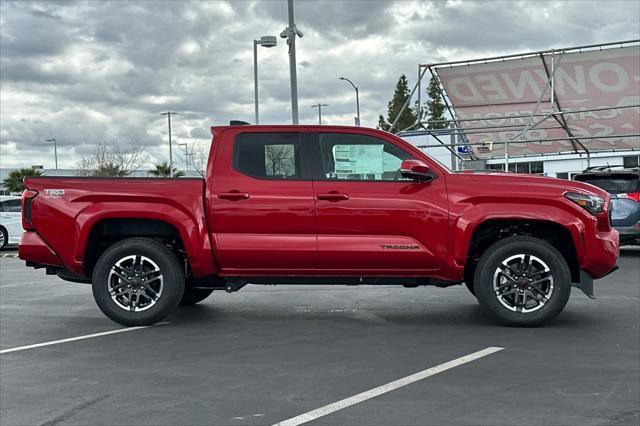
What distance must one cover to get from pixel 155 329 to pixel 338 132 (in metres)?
2.65

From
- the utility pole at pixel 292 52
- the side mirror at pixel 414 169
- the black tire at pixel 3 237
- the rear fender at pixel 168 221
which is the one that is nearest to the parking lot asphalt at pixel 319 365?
the rear fender at pixel 168 221

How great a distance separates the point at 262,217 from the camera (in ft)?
26.0

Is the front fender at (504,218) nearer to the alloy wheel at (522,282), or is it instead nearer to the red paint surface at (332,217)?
the red paint surface at (332,217)

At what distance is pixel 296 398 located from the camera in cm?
532

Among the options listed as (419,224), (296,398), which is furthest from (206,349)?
(419,224)

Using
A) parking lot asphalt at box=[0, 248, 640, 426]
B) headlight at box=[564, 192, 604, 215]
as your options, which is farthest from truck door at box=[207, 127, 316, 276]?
headlight at box=[564, 192, 604, 215]

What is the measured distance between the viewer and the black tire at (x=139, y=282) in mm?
8047

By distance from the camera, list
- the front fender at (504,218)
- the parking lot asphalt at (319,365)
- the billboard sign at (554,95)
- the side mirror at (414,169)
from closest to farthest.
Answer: the parking lot asphalt at (319,365)
the side mirror at (414,169)
the front fender at (504,218)
the billboard sign at (554,95)

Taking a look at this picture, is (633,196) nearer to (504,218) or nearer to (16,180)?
(504,218)

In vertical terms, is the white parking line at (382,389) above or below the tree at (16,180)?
below

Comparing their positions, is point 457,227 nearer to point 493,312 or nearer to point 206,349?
point 493,312

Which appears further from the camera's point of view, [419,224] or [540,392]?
[419,224]

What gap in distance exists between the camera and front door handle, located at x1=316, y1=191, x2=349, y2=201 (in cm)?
789

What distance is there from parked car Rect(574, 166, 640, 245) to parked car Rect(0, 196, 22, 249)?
15.8 m
